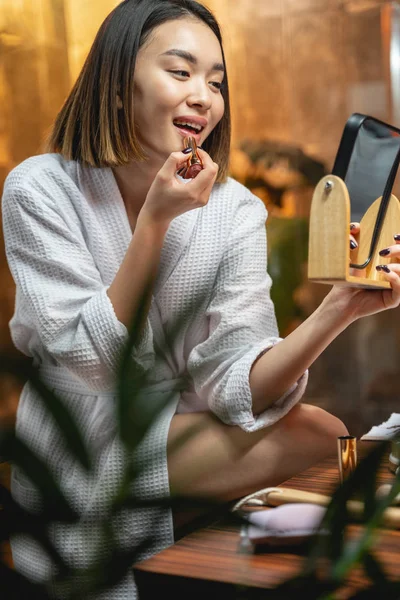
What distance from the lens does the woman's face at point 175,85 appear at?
1.53 m

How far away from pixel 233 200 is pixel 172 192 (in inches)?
17.0

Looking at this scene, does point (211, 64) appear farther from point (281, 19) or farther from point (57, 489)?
point (281, 19)

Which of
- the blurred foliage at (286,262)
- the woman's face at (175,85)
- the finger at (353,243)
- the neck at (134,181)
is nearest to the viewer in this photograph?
the finger at (353,243)

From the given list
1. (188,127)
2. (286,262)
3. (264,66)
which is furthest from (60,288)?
(264,66)

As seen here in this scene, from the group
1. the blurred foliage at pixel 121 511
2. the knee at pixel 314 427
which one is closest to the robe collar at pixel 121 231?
the knee at pixel 314 427

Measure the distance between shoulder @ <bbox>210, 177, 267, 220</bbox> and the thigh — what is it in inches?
17.1

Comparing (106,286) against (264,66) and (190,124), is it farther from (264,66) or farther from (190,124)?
(264,66)

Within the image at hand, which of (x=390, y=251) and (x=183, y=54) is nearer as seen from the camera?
(x=390, y=251)

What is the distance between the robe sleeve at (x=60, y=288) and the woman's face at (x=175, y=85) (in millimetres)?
232

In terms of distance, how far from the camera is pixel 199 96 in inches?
60.3

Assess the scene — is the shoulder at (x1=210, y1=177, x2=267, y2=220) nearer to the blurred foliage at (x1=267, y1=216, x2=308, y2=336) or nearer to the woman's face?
the woman's face

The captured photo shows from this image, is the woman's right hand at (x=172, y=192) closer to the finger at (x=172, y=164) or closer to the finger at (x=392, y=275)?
the finger at (x=172, y=164)

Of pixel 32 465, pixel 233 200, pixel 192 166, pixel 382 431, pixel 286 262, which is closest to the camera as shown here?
pixel 32 465

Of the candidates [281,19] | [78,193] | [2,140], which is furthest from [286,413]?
[281,19]
